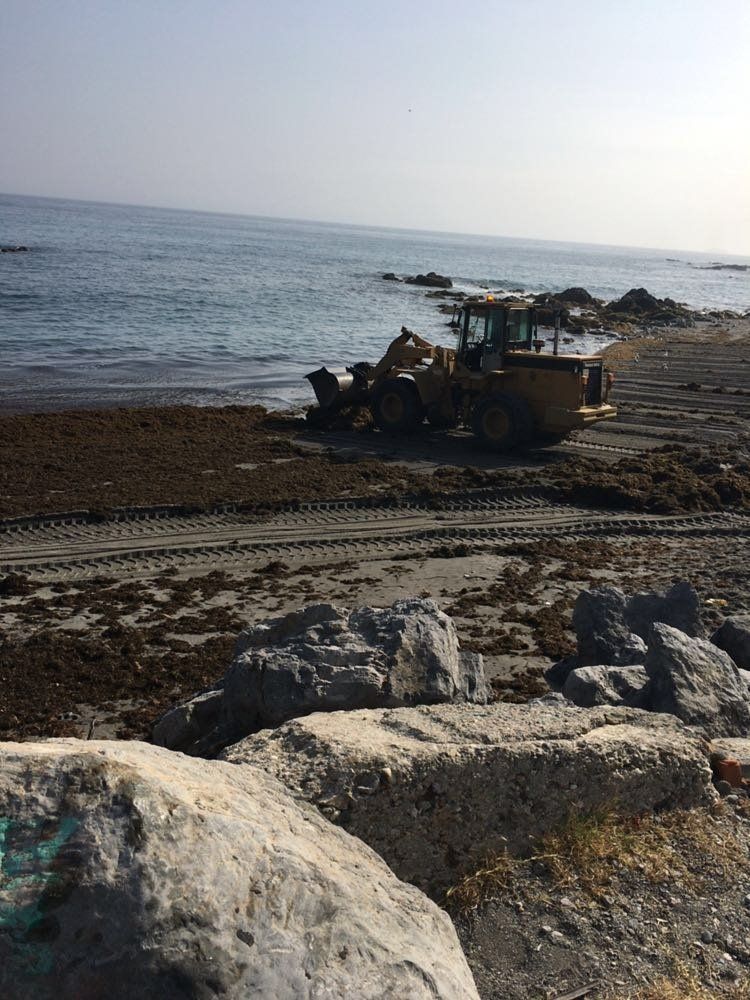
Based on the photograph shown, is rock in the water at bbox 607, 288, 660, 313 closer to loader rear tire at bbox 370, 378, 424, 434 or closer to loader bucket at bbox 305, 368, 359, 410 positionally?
loader bucket at bbox 305, 368, 359, 410

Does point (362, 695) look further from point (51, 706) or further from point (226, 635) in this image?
point (226, 635)

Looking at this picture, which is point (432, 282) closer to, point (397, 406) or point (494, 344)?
point (397, 406)

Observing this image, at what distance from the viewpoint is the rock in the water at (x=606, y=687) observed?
5480 millimetres

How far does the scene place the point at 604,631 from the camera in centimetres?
673

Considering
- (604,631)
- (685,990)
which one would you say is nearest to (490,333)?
(604,631)

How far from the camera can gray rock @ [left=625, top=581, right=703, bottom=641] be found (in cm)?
701

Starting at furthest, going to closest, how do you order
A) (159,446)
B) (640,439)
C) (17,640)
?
(640,439), (159,446), (17,640)

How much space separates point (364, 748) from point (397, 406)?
43.7 ft

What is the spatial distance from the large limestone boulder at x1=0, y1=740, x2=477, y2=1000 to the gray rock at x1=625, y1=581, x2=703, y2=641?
4400mm

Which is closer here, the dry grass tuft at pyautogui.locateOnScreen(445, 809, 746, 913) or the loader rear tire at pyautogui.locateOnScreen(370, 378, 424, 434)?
the dry grass tuft at pyautogui.locateOnScreen(445, 809, 746, 913)

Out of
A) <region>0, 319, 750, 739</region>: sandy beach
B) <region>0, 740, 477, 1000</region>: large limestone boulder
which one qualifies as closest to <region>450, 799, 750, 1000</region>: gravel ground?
<region>0, 740, 477, 1000</region>: large limestone boulder

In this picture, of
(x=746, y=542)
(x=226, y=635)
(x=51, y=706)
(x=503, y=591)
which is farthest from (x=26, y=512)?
(x=746, y=542)

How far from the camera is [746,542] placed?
37.7 ft

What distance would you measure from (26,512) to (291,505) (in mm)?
3151
